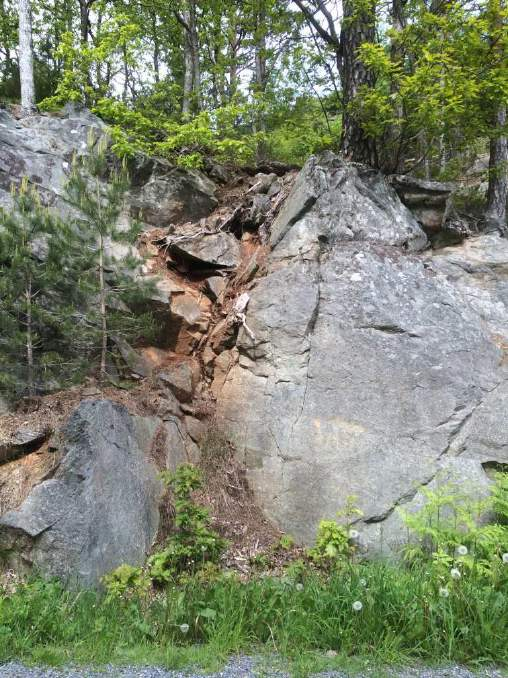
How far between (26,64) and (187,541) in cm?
1103

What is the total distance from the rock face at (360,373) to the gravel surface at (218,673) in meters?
2.09

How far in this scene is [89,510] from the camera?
4758 millimetres

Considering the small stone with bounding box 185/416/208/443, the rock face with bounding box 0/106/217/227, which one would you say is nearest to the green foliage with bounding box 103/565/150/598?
the small stone with bounding box 185/416/208/443

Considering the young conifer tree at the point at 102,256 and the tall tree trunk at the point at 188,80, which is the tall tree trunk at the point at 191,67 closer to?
the tall tree trunk at the point at 188,80

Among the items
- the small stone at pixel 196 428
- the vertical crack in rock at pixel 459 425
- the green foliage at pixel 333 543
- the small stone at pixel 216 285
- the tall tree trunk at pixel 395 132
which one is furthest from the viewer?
the tall tree trunk at pixel 395 132

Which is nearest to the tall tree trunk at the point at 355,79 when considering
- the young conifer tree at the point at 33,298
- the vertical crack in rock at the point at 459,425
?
the vertical crack in rock at the point at 459,425

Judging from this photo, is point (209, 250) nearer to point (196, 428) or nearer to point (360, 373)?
point (196, 428)

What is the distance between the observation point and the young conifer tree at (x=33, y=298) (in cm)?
570

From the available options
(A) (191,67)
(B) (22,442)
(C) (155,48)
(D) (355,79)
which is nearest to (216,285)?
(B) (22,442)

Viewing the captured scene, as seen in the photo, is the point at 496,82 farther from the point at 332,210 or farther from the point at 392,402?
the point at 392,402

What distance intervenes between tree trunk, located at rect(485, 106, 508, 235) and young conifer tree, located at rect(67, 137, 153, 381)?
6.40 metres

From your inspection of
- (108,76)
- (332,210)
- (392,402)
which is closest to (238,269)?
(332,210)

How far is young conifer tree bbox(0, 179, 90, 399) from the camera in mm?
5699

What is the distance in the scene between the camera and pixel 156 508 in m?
5.47
